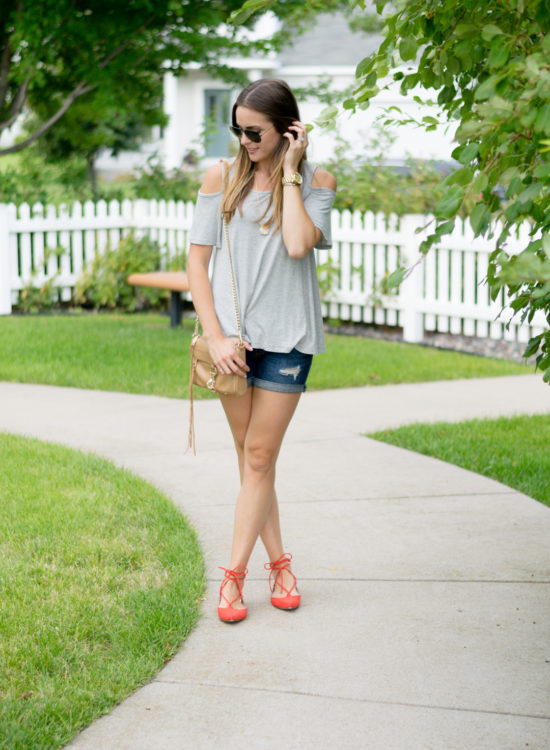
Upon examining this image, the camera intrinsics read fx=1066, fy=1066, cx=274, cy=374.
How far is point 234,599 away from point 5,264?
28.2 feet

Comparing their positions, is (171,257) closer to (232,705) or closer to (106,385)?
(106,385)

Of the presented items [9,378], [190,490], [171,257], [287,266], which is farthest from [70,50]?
[287,266]

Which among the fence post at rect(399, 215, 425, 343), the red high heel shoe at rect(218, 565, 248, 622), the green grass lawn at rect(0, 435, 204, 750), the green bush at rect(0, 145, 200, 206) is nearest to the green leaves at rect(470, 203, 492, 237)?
the green grass lawn at rect(0, 435, 204, 750)

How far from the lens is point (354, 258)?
438 inches

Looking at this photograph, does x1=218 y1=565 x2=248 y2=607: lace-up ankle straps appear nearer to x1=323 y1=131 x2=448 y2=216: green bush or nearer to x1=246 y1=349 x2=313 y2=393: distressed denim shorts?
x1=246 y1=349 x2=313 y2=393: distressed denim shorts

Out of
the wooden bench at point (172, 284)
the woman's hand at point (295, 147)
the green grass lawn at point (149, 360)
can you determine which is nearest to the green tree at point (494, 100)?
the woman's hand at point (295, 147)

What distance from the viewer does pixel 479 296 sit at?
10.2 meters

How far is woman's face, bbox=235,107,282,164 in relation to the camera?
→ 12.3 ft

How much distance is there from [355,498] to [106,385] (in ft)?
11.0

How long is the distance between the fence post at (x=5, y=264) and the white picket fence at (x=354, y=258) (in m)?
0.01

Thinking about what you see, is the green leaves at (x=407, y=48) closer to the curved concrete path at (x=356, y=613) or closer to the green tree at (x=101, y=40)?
the curved concrete path at (x=356, y=613)

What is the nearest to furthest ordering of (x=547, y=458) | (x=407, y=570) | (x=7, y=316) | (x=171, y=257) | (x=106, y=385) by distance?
(x=407, y=570)
(x=547, y=458)
(x=106, y=385)
(x=7, y=316)
(x=171, y=257)

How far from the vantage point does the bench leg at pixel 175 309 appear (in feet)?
35.9

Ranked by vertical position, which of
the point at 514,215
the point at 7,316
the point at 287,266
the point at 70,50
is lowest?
the point at 7,316
